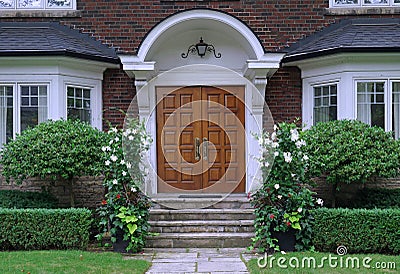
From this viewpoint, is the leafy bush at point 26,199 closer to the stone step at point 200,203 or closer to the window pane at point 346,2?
the stone step at point 200,203

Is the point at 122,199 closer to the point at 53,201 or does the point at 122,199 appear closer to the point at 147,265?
the point at 147,265

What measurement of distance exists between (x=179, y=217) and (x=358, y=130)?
11.3ft

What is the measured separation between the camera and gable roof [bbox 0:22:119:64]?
9711 millimetres

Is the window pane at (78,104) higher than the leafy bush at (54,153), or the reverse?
the window pane at (78,104)

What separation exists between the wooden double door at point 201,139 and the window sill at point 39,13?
2365mm

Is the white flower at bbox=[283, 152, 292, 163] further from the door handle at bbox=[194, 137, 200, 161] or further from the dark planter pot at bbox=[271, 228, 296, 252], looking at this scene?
the door handle at bbox=[194, 137, 200, 161]

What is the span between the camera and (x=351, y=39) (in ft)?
32.7

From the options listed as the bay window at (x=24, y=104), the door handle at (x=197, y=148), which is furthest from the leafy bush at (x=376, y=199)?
the bay window at (x=24, y=104)

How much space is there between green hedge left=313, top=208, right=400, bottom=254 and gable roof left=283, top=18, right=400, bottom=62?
10.1 ft

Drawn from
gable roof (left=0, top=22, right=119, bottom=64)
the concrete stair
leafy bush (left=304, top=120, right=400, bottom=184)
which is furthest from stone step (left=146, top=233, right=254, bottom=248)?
gable roof (left=0, top=22, right=119, bottom=64)

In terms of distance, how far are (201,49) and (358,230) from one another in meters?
4.79

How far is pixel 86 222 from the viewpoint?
8.42 m

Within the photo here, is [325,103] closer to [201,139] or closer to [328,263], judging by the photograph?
[201,139]

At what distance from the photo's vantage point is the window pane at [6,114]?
10203mm
